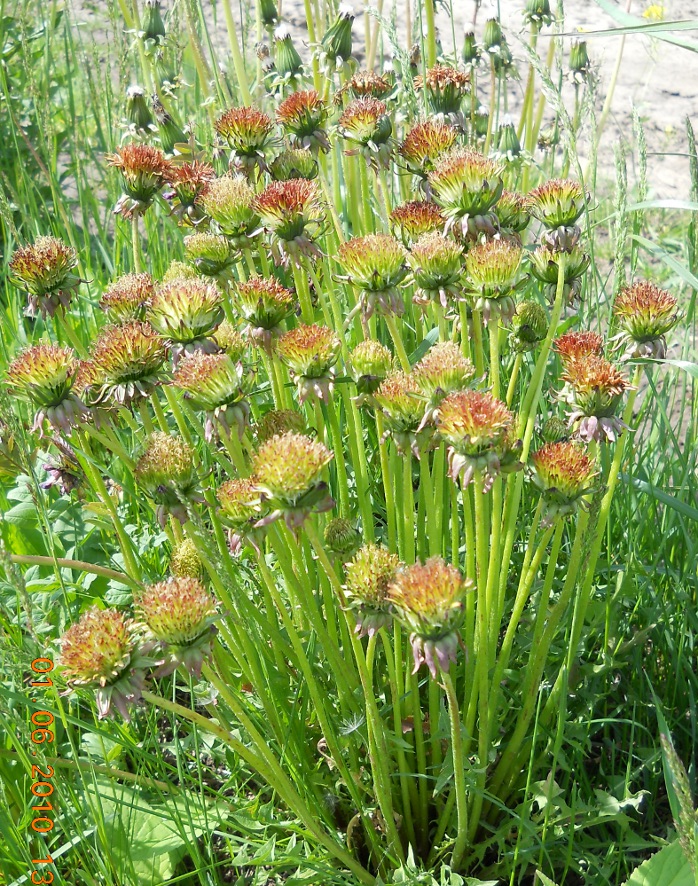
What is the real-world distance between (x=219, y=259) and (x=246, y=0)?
306cm

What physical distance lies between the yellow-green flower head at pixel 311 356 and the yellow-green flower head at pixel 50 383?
1.10 ft

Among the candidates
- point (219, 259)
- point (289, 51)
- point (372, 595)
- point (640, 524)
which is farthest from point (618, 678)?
point (289, 51)

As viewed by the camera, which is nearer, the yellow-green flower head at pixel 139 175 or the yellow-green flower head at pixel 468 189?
the yellow-green flower head at pixel 468 189

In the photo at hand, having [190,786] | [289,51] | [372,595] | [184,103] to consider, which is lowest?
[190,786]

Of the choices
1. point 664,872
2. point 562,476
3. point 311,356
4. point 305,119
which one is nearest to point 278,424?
point 311,356

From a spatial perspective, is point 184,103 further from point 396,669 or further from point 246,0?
point 396,669

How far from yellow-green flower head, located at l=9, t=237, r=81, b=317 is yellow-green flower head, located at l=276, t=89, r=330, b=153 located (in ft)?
1.83

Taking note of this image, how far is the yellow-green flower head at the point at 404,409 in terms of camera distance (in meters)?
1.36

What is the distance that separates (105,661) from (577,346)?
883 mm

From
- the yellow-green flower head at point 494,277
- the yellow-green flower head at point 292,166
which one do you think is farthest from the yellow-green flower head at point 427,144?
the yellow-green flower head at point 494,277

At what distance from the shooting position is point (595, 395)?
1.37 m

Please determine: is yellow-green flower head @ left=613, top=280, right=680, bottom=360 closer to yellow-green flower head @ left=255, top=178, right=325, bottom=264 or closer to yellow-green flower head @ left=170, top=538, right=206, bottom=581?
yellow-green flower head @ left=255, top=178, right=325, bottom=264

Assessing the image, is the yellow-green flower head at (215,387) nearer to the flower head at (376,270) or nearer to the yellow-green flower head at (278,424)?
the yellow-green flower head at (278,424)

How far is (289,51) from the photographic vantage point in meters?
2.31
